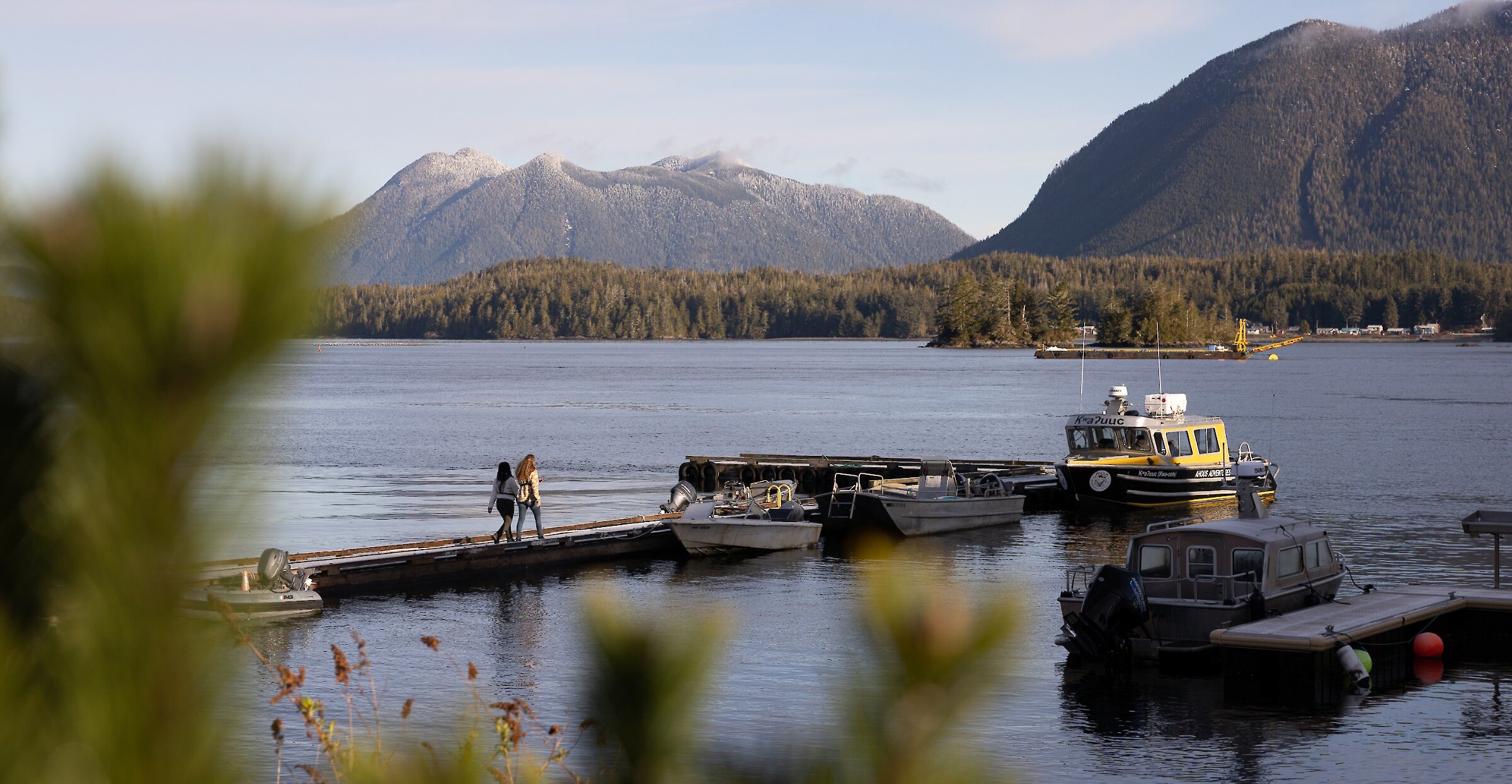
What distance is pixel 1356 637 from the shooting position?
922 inches

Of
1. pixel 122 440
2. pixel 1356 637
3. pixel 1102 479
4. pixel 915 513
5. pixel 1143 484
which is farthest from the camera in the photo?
pixel 1143 484

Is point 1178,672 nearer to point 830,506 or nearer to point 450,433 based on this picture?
point 830,506

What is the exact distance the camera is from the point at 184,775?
58.3 inches

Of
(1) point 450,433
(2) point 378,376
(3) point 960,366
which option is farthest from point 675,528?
(3) point 960,366

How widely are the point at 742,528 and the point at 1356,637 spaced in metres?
16.0

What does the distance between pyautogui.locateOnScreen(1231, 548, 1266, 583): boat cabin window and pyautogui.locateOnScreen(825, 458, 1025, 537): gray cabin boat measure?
15457 mm

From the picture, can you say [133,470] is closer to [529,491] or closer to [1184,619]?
[1184,619]

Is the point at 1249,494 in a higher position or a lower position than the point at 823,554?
higher

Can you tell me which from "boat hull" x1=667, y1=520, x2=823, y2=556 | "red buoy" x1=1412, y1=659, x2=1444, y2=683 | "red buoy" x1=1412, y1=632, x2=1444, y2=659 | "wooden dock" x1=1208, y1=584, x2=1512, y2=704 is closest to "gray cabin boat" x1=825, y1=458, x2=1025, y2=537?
"boat hull" x1=667, y1=520, x2=823, y2=556

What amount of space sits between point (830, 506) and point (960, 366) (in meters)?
158

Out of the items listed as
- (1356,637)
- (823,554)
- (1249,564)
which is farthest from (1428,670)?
(823,554)

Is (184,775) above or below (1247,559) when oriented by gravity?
above

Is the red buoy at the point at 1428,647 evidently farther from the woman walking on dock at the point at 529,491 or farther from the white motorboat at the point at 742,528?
the woman walking on dock at the point at 529,491

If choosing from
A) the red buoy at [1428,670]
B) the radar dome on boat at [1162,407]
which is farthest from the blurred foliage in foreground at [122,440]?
the radar dome on boat at [1162,407]
